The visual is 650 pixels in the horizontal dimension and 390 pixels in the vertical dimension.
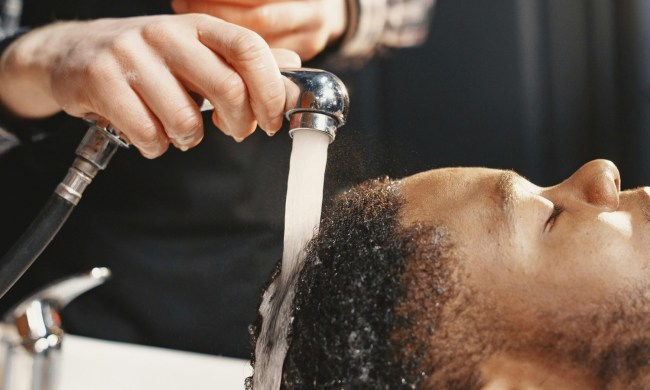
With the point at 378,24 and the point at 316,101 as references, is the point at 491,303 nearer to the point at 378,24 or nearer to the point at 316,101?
the point at 316,101

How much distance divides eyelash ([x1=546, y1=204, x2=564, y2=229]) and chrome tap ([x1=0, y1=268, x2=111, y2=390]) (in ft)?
1.66

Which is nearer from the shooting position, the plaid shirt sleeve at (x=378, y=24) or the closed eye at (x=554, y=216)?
the closed eye at (x=554, y=216)

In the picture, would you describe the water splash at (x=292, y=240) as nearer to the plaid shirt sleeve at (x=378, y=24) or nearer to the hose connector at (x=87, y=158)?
the hose connector at (x=87, y=158)

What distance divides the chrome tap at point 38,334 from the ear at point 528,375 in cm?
45

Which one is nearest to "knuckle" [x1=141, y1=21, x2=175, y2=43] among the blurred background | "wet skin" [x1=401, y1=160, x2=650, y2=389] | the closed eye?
"wet skin" [x1=401, y1=160, x2=650, y2=389]

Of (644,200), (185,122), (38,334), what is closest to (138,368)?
(38,334)

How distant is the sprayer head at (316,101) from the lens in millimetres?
753

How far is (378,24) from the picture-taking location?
130cm

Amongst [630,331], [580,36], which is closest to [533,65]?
[580,36]

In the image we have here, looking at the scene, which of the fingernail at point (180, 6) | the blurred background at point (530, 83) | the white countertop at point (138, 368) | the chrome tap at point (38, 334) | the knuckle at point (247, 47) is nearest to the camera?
the knuckle at point (247, 47)

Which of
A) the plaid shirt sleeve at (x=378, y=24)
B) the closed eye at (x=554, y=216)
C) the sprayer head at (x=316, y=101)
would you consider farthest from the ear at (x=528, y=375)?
the plaid shirt sleeve at (x=378, y=24)

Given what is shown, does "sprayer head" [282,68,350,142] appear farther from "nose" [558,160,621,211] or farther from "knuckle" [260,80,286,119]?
"nose" [558,160,621,211]

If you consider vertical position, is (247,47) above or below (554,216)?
above

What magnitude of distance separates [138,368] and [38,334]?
0.29 m
